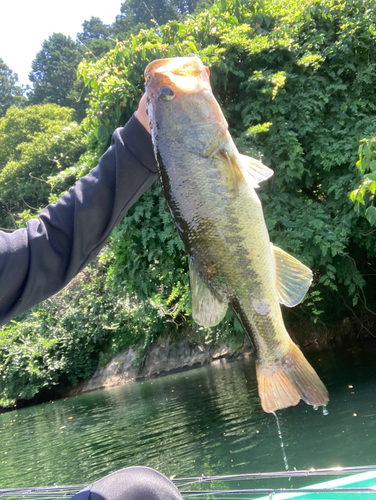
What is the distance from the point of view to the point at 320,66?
778 cm

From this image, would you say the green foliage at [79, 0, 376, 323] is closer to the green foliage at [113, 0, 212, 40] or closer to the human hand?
the human hand

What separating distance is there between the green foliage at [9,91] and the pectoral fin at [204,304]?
56.9m

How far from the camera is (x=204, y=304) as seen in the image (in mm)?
2096

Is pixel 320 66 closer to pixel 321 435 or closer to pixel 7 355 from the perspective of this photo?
pixel 321 435

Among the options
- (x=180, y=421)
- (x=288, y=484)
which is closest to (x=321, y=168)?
(x=288, y=484)

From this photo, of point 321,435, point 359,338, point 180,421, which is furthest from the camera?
point 359,338

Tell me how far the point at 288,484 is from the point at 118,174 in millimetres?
4519

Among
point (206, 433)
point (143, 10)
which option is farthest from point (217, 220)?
point (143, 10)

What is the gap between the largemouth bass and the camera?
1909 mm

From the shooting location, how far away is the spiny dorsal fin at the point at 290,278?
86.6 inches

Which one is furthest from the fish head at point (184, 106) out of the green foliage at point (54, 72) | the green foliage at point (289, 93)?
the green foliage at point (54, 72)

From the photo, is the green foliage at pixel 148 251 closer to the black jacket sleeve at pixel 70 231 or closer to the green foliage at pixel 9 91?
the black jacket sleeve at pixel 70 231

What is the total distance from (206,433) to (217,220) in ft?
24.2

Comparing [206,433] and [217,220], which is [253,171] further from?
[206,433]
